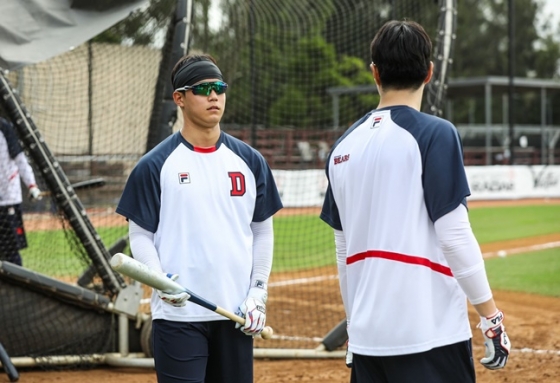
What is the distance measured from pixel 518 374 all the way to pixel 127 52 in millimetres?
4812

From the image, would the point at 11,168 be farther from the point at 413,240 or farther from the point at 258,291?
the point at 413,240

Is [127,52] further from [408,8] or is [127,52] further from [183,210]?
[183,210]

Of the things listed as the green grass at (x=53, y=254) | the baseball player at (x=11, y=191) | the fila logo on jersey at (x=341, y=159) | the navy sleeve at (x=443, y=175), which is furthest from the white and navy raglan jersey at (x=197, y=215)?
the green grass at (x=53, y=254)

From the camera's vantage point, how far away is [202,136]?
397 centimetres

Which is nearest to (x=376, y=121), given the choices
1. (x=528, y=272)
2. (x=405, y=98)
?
(x=405, y=98)

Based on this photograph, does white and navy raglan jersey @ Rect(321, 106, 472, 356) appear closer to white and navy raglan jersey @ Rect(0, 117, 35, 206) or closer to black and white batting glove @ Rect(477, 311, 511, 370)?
black and white batting glove @ Rect(477, 311, 511, 370)

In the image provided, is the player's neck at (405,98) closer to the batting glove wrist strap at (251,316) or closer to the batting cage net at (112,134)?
the batting glove wrist strap at (251,316)

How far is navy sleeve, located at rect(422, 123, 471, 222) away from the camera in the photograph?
298cm

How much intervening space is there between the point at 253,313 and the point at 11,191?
16.8 feet

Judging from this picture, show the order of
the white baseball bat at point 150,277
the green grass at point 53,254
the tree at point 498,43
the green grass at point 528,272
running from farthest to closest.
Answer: the tree at point 498,43, the green grass at point 528,272, the green grass at point 53,254, the white baseball bat at point 150,277

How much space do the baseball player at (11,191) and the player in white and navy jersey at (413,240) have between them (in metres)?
5.47

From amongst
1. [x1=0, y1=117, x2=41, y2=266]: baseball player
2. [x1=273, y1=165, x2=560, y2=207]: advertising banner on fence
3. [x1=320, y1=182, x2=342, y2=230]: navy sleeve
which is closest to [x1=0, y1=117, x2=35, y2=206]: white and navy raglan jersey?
[x1=0, y1=117, x2=41, y2=266]: baseball player

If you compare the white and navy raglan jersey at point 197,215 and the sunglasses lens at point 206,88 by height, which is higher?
the sunglasses lens at point 206,88

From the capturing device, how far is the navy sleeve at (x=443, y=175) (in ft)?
9.78
